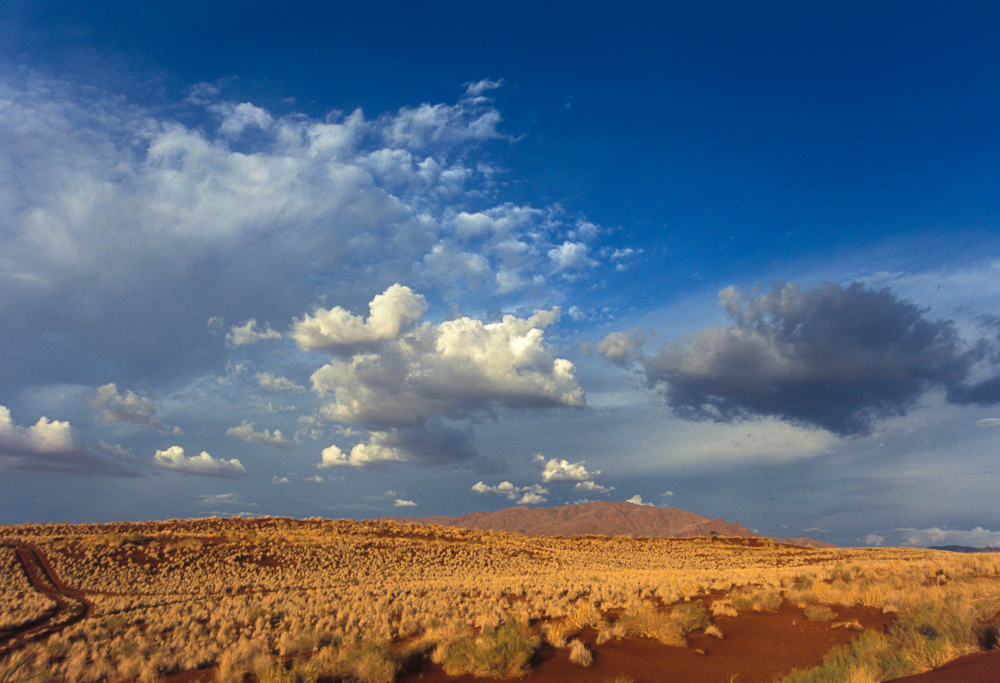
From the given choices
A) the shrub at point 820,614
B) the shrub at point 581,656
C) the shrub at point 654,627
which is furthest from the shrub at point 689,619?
the shrub at point 581,656

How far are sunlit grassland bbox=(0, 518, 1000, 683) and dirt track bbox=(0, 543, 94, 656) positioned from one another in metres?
0.57

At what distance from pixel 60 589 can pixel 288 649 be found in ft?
87.1

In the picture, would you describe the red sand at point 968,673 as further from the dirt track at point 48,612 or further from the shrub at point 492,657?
the dirt track at point 48,612

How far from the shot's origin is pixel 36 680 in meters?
11.3

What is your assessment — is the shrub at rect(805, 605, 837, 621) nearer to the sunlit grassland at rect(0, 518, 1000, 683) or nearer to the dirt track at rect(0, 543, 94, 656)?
the sunlit grassland at rect(0, 518, 1000, 683)

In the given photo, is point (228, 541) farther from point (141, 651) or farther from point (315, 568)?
point (141, 651)

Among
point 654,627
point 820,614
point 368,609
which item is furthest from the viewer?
point 368,609

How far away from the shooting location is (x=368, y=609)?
66.9 ft

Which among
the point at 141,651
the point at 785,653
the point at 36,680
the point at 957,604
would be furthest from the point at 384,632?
the point at 957,604

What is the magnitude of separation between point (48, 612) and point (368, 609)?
1490 cm

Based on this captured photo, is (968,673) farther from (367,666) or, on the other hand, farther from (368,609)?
(368,609)

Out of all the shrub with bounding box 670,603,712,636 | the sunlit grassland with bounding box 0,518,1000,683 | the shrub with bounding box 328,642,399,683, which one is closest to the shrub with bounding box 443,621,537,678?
the sunlit grassland with bounding box 0,518,1000,683

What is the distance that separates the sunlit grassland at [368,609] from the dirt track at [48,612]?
567 millimetres

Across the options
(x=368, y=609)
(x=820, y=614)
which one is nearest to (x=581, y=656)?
(x=820, y=614)
